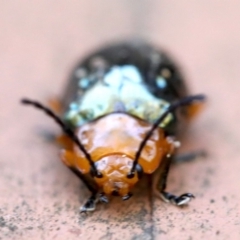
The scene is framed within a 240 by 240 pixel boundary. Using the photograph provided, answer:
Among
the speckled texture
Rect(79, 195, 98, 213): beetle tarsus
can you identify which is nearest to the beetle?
Rect(79, 195, 98, 213): beetle tarsus

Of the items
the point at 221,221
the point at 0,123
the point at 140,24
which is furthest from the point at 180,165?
the point at 140,24

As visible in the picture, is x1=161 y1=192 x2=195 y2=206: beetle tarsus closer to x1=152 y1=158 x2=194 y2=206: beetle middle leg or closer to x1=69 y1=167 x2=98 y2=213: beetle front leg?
x1=152 y1=158 x2=194 y2=206: beetle middle leg

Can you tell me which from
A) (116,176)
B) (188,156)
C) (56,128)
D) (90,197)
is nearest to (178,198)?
(116,176)

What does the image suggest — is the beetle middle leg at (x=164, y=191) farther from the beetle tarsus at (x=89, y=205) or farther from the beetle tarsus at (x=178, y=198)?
the beetle tarsus at (x=89, y=205)

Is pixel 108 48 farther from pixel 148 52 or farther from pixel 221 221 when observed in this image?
pixel 221 221

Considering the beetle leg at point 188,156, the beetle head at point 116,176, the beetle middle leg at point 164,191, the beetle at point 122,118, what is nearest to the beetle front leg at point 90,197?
the beetle at point 122,118

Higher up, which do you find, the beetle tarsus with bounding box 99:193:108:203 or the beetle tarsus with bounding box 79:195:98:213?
the beetle tarsus with bounding box 99:193:108:203
